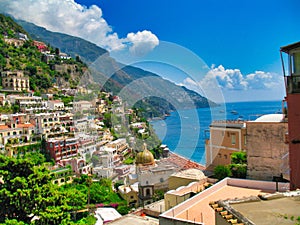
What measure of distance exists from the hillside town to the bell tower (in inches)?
0.4

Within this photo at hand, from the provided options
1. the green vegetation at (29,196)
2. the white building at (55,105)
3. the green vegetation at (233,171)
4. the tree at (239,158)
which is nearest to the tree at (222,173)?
the green vegetation at (233,171)

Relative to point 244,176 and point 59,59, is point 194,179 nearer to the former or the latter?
point 244,176

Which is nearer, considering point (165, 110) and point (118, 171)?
point (165, 110)

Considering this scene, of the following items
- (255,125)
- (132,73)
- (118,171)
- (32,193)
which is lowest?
(118,171)

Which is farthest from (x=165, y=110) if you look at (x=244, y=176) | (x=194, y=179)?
(x=244, y=176)

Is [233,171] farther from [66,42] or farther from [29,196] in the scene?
[66,42]

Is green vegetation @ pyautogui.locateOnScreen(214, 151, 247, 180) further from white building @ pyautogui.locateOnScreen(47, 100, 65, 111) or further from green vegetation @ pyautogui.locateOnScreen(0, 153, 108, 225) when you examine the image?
white building @ pyautogui.locateOnScreen(47, 100, 65, 111)

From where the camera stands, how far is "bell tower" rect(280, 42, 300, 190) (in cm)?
311

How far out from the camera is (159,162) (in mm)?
11016

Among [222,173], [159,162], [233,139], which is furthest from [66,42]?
[222,173]

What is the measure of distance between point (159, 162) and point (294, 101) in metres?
8.19

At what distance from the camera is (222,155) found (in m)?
9.36

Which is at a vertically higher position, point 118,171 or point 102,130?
point 102,130

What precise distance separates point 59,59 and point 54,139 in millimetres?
26958
